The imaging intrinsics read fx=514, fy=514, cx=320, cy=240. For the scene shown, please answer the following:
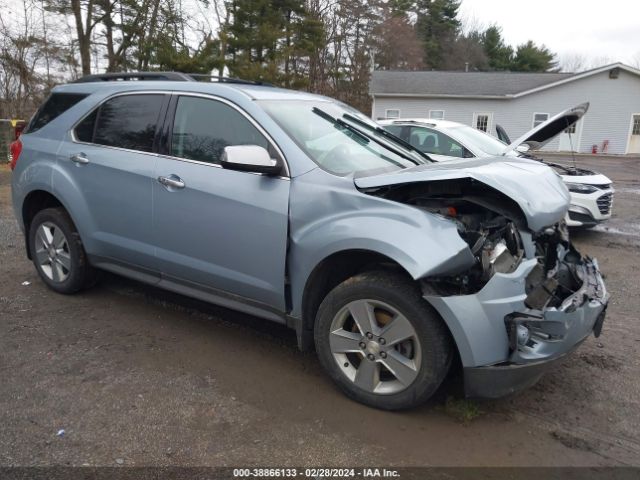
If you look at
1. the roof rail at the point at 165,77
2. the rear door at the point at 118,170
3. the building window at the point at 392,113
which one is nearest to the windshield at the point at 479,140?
Result: the roof rail at the point at 165,77

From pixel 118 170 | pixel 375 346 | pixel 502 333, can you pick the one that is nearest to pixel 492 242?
pixel 502 333

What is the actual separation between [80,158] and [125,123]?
0.50 meters

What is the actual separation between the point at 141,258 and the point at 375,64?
39877 mm

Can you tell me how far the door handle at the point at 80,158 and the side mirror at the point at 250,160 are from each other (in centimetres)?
160

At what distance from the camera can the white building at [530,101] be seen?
2869cm

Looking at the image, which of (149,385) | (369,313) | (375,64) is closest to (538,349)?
(369,313)

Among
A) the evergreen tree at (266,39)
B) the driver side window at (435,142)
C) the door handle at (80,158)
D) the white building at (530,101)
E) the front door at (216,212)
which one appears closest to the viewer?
the front door at (216,212)

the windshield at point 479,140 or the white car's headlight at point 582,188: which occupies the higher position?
the windshield at point 479,140

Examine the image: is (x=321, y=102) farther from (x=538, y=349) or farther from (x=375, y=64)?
(x=375, y=64)

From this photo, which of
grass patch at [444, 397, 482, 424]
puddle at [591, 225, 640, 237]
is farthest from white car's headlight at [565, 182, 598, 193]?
grass patch at [444, 397, 482, 424]

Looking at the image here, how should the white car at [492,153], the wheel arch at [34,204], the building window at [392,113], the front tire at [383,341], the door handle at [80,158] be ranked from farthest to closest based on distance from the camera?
1. the building window at [392,113]
2. the white car at [492,153]
3. the wheel arch at [34,204]
4. the door handle at [80,158]
5. the front tire at [383,341]

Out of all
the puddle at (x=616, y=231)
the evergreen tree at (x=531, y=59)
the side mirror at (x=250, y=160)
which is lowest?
the puddle at (x=616, y=231)

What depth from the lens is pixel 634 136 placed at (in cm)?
2872

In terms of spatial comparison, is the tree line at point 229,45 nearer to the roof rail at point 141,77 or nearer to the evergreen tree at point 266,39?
the evergreen tree at point 266,39
